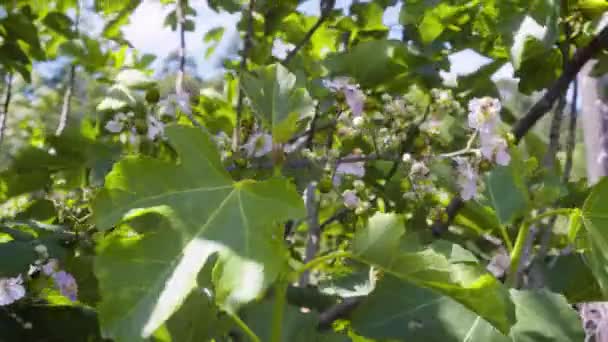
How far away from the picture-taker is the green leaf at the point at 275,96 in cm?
80

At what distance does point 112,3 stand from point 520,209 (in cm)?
93

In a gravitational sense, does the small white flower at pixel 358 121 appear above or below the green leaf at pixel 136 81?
above

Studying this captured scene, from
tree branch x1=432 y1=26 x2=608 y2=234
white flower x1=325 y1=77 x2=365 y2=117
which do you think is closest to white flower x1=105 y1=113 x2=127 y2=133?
white flower x1=325 y1=77 x2=365 y2=117

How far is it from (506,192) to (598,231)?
0.85ft

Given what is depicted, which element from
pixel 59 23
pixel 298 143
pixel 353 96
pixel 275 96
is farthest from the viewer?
pixel 59 23

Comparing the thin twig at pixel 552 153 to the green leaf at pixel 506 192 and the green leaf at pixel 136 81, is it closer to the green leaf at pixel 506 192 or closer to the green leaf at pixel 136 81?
the green leaf at pixel 506 192

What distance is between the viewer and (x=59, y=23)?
1955mm

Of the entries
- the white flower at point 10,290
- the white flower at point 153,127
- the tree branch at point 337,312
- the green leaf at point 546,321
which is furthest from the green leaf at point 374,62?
the white flower at point 10,290

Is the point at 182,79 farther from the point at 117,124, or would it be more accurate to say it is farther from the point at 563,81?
the point at 563,81

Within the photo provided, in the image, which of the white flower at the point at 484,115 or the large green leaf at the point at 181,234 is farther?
the white flower at the point at 484,115

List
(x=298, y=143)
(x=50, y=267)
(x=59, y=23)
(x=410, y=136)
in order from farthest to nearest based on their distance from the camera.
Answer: (x=59, y=23)
(x=298, y=143)
(x=410, y=136)
(x=50, y=267)

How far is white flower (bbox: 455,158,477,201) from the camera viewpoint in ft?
3.55

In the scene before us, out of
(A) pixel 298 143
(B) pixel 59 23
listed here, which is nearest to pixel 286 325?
(A) pixel 298 143

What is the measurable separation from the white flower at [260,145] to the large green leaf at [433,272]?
37cm
